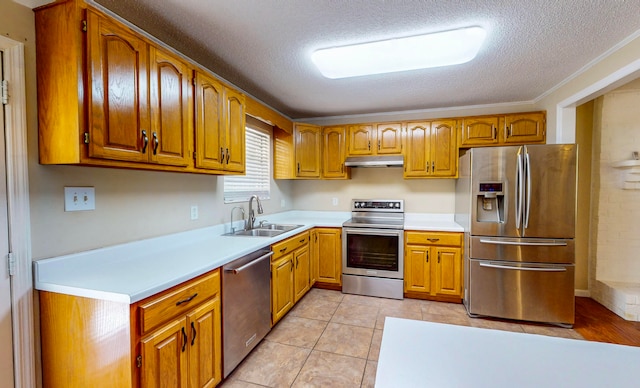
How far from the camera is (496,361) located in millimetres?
→ 678

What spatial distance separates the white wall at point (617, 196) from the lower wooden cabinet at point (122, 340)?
13.1ft

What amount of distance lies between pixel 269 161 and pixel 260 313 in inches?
75.6

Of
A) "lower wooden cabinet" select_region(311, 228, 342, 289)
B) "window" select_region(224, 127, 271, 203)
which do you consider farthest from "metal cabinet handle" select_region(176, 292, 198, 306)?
"lower wooden cabinet" select_region(311, 228, 342, 289)

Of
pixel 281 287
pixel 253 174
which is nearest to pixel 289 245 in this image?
pixel 281 287

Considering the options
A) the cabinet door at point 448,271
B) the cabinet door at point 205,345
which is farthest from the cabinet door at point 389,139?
the cabinet door at point 205,345

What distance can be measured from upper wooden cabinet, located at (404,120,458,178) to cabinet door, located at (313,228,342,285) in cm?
117

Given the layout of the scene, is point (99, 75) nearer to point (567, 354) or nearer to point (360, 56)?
point (360, 56)

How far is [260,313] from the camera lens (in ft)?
7.21

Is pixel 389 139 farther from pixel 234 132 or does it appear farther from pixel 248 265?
pixel 248 265

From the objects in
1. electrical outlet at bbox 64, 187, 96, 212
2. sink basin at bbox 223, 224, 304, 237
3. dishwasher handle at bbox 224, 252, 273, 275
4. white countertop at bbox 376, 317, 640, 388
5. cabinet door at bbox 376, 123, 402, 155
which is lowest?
dishwasher handle at bbox 224, 252, 273, 275

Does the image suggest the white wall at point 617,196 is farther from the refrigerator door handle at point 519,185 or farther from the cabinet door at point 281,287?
the cabinet door at point 281,287

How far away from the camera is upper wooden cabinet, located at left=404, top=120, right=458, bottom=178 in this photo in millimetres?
3303

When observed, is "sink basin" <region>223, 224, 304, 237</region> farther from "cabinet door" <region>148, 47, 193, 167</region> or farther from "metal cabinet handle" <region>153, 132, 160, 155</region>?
"metal cabinet handle" <region>153, 132, 160, 155</region>

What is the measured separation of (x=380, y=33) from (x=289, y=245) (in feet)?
6.22
